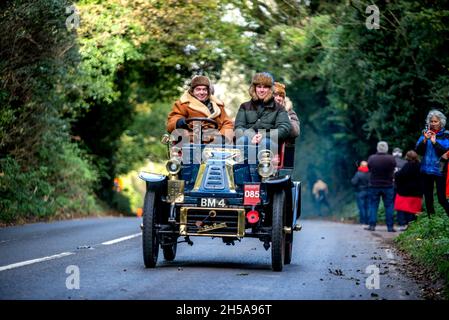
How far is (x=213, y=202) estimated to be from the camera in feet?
37.8

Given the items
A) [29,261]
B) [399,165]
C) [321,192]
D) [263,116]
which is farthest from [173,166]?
[321,192]

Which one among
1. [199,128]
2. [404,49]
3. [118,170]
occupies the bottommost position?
[118,170]

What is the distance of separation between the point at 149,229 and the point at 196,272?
77cm

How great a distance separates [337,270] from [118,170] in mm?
28236

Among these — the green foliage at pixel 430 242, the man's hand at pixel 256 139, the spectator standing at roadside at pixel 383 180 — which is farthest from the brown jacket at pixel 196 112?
the spectator standing at roadside at pixel 383 180

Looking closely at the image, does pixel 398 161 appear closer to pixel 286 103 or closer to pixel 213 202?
pixel 286 103

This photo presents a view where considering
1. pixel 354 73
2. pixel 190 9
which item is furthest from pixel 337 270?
pixel 190 9

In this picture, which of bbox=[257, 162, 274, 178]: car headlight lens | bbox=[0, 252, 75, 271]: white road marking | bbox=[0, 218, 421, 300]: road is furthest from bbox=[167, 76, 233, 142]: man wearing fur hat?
bbox=[0, 252, 75, 271]: white road marking

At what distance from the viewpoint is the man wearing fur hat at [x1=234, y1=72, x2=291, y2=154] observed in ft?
40.8

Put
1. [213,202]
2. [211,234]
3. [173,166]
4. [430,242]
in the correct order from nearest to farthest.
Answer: [211,234], [213,202], [173,166], [430,242]

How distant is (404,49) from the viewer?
24.8 m

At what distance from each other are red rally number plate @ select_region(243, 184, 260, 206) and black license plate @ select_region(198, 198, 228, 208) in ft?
0.81
